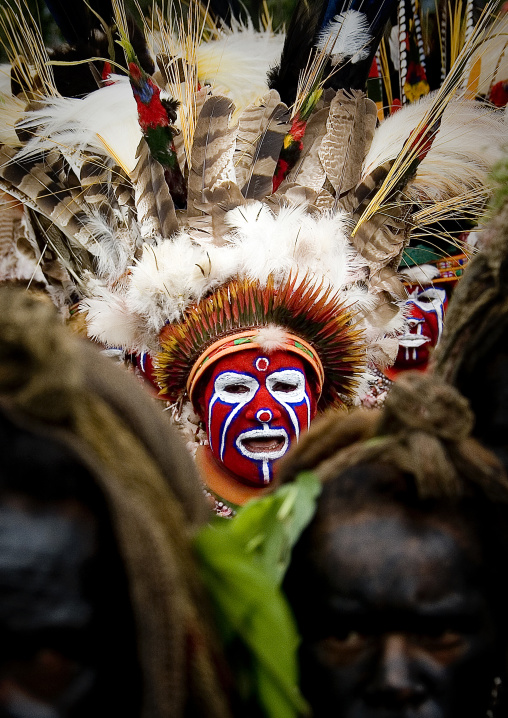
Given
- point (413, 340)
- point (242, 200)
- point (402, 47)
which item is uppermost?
Answer: point (402, 47)

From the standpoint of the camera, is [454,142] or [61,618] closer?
[61,618]

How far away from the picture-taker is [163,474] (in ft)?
3.34

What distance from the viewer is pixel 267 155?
325 centimetres

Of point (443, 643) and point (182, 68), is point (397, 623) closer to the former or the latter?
point (443, 643)

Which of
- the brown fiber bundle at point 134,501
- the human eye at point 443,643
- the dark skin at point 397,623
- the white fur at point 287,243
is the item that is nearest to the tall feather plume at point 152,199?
the white fur at point 287,243

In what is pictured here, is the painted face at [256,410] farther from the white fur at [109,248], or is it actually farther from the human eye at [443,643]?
the human eye at [443,643]

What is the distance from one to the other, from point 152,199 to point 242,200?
1.38 feet

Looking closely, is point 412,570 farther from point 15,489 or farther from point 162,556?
point 15,489

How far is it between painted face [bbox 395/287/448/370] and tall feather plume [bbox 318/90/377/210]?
6.88ft

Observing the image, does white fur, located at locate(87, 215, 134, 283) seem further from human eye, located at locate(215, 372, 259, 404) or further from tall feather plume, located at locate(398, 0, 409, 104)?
tall feather plume, located at locate(398, 0, 409, 104)

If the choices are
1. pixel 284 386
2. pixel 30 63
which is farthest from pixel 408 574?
pixel 30 63

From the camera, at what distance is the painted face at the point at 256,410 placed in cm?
293

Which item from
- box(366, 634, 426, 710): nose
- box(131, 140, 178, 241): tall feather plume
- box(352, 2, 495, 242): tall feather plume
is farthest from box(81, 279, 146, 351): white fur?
box(366, 634, 426, 710): nose

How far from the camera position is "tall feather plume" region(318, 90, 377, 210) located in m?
3.27
